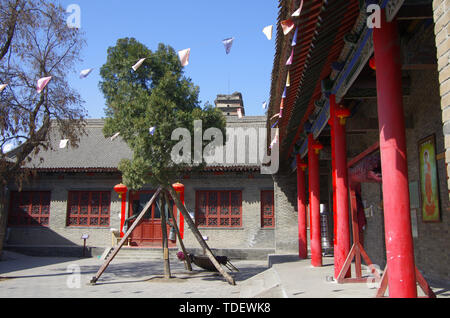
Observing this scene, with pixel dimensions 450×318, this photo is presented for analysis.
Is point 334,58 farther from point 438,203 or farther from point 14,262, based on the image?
point 14,262

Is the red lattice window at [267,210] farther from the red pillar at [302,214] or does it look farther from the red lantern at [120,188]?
the red lantern at [120,188]

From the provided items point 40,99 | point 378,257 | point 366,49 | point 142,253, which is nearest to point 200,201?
point 142,253

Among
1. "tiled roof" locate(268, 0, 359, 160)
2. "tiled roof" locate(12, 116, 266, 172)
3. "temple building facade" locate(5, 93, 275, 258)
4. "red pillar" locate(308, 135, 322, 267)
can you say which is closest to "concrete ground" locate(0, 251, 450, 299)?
"red pillar" locate(308, 135, 322, 267)

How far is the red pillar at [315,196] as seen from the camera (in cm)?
916

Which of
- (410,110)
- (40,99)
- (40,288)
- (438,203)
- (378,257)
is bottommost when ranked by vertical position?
(40,288)

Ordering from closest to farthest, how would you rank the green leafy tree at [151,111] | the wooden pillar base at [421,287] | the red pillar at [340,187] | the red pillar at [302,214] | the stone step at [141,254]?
the wooden pillar base at [421,287] → the red pillar at [340,187] → the green leafy tree at [151,111] → the red pillar at [302,214] → the stone step at [141,254]

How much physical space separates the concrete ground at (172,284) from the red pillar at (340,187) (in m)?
0.55

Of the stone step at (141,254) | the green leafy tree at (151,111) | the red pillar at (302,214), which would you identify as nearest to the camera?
the green leafy tree at (151,111)

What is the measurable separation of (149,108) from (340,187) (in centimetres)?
478

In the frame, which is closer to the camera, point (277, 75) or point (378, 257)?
point (277, 75)

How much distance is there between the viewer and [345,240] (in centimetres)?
669

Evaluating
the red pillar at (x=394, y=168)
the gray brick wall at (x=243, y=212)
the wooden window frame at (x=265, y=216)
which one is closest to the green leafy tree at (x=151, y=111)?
the red pillar at (x=394, y=168)

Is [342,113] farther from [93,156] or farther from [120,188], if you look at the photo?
[93,156]

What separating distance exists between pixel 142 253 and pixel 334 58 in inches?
477
